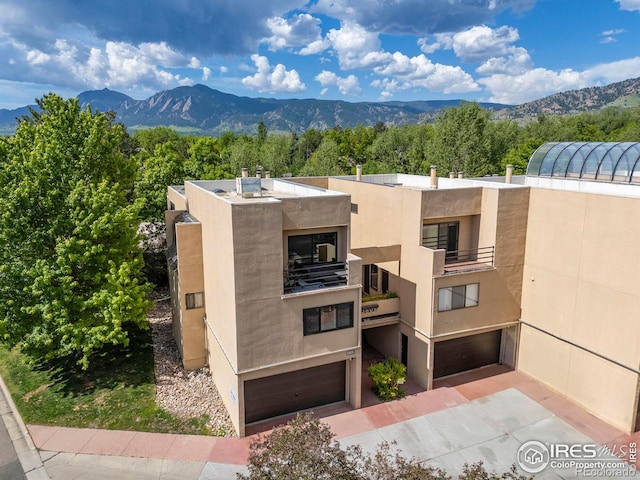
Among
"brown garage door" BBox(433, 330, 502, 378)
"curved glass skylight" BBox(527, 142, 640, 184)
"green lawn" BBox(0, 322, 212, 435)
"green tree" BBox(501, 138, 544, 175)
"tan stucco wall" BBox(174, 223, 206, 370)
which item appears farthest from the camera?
"green tree" BBox(501, 138, 544, 175)

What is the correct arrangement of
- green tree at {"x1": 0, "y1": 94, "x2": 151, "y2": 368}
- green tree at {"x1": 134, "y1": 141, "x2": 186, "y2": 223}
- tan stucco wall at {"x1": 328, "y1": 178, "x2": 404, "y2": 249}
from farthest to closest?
1. green tree at {"x1": 134, "y1": 141, "x2": 186, "y2": 223}
2. tan stucco wall at {"x1": 328, "y1": 178, "x2": 404, "y2": 249}
3. green tree at {"x1": 0, "y1": 94, "x2": 151, "y2": 368}

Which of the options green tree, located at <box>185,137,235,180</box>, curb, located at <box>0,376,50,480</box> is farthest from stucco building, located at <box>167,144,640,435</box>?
green tree, located at <box>185,137,235,180</box>

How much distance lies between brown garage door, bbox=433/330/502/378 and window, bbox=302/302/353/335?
5366mm

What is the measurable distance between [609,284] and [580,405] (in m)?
5.41

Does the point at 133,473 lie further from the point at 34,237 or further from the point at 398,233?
the point at 398,233

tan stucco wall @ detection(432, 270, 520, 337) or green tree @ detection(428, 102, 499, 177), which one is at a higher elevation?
green tree @ detection(428, 102, 499, 177)

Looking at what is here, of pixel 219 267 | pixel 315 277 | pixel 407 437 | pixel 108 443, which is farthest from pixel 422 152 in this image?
pixel 108 443

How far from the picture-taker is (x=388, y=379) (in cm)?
1811

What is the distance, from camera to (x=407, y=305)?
19.7 m

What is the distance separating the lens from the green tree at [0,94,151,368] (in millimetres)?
17406

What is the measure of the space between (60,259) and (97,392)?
601 cm

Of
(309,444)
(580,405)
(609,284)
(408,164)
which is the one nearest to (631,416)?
(580,405)

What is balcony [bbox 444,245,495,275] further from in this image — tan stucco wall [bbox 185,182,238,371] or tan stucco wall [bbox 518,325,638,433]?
tan stucco wall [bbox 185,182,238,371]

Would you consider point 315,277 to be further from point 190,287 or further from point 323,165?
point 323,165
